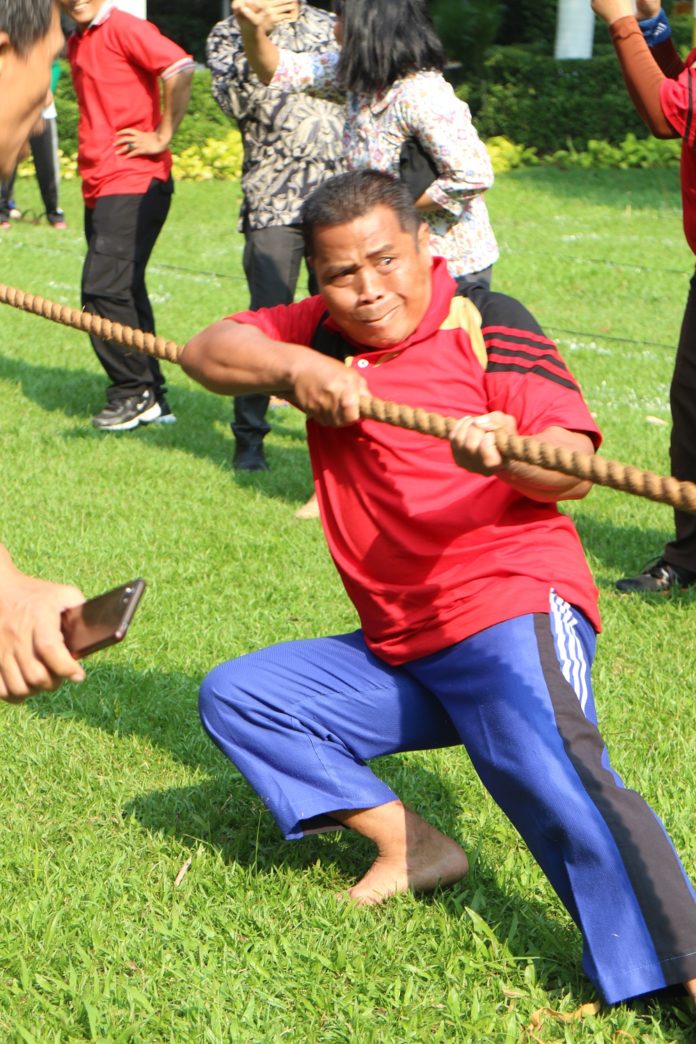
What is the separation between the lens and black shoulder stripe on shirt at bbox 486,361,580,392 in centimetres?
293

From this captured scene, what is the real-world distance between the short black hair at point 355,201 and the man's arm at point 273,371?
28cm

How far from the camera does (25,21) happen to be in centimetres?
212

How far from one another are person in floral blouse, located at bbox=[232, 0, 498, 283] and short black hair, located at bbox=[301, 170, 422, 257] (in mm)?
Answer: 2060

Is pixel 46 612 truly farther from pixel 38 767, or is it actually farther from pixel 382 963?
pixel 38 767

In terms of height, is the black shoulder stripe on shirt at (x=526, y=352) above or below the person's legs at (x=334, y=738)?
above

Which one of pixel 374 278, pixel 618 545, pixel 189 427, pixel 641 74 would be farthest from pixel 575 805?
pixel 189 427

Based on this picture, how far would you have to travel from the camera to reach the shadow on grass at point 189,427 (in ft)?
21.4

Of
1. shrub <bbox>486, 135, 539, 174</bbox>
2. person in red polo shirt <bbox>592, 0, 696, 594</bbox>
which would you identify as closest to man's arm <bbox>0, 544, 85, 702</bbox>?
person in red polo shirt <bbox>592, 0, 696, 594</bbox>

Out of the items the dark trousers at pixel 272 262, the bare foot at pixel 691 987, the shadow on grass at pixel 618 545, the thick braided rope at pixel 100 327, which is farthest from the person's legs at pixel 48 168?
the bare foot at pixel 691 987

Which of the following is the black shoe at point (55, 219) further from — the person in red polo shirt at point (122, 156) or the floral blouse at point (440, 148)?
the floral blouse at point (440, 148)

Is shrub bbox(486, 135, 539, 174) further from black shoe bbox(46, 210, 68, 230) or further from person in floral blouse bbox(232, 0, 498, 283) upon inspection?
person in floral blouse bbox(232, 0, 498, 283)

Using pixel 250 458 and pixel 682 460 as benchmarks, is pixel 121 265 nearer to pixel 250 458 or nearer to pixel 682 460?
pixel 250 458

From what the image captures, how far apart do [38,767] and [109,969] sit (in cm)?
99

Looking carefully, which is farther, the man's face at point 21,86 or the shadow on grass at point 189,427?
the shadow on grass at point 189,427
